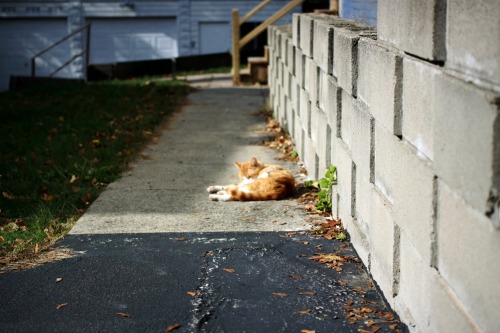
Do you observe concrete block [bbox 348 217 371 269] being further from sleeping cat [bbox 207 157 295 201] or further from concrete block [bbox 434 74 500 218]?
concrete block [bbox 434 74 500 218]

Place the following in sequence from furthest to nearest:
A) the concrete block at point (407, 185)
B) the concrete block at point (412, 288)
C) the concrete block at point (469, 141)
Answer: the concrete block at point (412, 288) < the concrete block at point (407, 185) < the concrete block at point (469, 141)

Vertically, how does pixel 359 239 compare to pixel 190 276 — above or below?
above

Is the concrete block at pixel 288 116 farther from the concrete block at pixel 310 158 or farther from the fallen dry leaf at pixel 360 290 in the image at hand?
the fallen dry leaf at pixel 360 290

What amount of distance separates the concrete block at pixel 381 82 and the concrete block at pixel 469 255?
94 centimetres

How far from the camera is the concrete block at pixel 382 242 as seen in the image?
4.60 m

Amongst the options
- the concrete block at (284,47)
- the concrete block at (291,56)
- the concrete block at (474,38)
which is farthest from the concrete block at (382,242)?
the concrete block at (284,47)

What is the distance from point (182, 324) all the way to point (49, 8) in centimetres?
2583

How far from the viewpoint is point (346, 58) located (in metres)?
6.01

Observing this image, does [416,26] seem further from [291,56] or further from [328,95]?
[291,56]

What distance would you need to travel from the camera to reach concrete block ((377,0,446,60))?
3.62m

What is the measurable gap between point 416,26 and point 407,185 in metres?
0.82

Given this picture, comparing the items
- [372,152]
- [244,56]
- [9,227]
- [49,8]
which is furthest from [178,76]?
[372,152]

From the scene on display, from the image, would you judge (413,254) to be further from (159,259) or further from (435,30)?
(159,259)

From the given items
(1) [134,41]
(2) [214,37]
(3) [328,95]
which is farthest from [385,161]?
(1) [134,41]
